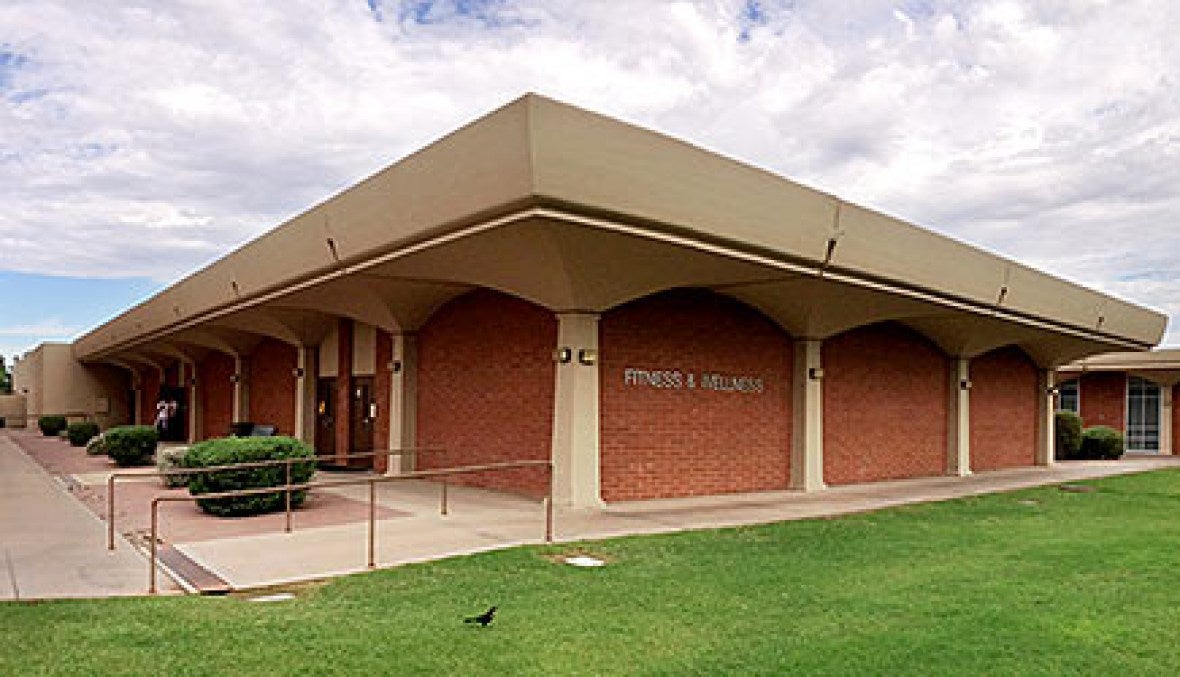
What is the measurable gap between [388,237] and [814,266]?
6357 mm

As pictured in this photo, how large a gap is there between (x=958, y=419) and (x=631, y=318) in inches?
451

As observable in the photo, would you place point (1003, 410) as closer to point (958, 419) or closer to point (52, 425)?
point (958, 419)

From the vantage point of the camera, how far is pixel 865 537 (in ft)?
39.4

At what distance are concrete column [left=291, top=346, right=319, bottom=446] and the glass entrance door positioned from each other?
95.8 feet

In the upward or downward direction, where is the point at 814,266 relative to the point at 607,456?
upward

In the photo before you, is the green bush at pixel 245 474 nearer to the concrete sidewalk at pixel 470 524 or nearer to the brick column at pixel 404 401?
the concrete sidewalk at pixel 470 524

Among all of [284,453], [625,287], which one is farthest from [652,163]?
[284,453]

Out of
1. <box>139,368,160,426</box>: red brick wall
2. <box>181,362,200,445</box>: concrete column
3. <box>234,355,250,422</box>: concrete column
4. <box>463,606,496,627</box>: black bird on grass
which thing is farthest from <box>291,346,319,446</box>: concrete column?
<box>139,368,160,426</box>: red brick wall

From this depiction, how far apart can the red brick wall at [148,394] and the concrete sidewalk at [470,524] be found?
3350cm

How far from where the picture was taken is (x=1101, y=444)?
3225 centimetres

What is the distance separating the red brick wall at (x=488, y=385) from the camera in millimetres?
15914

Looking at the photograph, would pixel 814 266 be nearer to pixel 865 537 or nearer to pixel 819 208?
pixel 819 208

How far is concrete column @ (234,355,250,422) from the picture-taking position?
1177 inches

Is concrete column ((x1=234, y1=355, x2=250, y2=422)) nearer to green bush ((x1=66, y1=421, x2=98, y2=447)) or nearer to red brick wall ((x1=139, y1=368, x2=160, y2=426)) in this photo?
green bush ((x1=66, y1=421, x2=98, y2=447))
